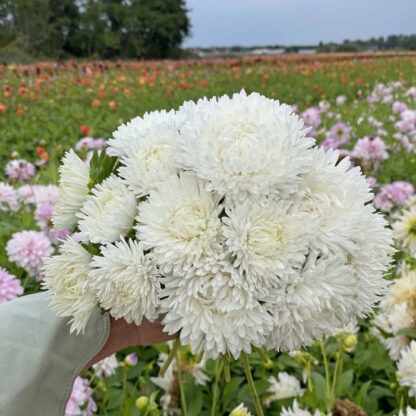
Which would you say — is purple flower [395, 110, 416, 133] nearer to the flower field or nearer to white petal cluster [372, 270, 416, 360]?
the flower field

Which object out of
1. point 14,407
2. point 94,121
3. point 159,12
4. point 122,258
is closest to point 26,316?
point 14,407

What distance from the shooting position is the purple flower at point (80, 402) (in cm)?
126

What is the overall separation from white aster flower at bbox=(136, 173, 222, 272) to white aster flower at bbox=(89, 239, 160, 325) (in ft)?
0.05

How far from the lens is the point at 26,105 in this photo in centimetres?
625

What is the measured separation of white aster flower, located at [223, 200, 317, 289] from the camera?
60 centimetres

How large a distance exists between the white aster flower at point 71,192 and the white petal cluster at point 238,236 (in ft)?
0.20

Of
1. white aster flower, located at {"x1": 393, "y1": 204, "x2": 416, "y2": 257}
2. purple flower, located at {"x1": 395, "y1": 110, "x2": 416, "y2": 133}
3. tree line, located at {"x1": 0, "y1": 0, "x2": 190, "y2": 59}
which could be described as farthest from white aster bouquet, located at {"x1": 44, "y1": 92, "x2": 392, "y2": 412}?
tree line, located at {"x1": 0, "y1": 0, "x2": 190, "y2": 59}

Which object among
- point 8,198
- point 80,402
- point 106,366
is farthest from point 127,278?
point 8,198

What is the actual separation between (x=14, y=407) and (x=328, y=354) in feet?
3.12

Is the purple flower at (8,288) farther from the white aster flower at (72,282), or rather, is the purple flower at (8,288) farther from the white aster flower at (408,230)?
the white aster flower at (408,230)

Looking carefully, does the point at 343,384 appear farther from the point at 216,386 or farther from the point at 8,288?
the point at 8,288

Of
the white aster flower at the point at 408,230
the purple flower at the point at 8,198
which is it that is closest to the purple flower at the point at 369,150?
the white aster flower at the point at 408,230

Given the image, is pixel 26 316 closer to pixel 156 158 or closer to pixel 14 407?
pixel 14 407

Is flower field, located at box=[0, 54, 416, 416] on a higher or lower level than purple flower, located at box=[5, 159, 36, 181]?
higher
